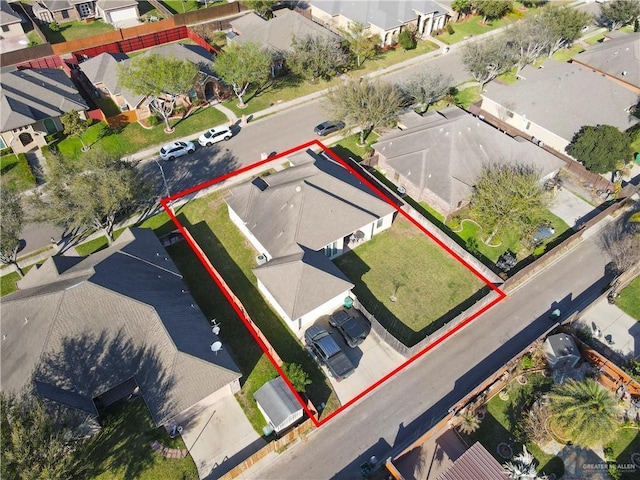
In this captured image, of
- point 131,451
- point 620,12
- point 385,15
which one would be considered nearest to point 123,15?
point 385,15

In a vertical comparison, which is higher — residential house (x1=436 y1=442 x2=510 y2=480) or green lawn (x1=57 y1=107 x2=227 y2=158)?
green lawn (x1=57 y1=107 x2=227 y2=158)

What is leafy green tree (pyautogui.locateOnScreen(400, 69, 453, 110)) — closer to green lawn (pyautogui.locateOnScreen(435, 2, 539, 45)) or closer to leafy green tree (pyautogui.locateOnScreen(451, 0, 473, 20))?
green lawn (pyautogui.locateOnScreen(435, 2, 539, 45))

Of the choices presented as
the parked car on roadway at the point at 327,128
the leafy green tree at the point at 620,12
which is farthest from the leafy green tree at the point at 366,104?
the leafy green tree at the point at 620,12

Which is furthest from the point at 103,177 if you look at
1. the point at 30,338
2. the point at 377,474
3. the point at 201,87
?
the point at 377,474

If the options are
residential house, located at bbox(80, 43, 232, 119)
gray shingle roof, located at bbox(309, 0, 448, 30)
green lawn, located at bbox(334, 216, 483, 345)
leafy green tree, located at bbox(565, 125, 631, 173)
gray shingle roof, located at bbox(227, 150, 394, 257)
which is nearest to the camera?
green lawn, located at bbox(334, 216, 483, 345)

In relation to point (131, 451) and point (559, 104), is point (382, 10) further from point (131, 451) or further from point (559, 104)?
point (131, 451)

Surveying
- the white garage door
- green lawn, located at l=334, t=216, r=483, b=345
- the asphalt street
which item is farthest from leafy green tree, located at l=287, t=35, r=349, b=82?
the asphalt street

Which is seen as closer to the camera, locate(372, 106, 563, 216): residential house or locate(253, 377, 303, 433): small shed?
locate(253, 377, 303, 433): small shed
